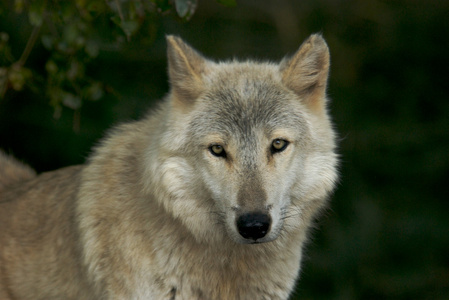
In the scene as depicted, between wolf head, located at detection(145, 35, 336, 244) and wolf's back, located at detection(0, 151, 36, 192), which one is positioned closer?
wolf head, located at detection(145, 35, 336, 244)

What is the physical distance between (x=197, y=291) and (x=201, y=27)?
402 cm

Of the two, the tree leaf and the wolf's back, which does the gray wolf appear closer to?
the tree leaf

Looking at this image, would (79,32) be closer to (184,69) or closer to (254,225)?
(184,69)

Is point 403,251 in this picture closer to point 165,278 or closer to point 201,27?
point 201,27

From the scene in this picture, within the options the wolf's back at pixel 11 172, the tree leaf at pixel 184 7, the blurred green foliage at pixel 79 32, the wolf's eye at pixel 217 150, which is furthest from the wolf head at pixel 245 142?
the wolf's back at pixel 11 172

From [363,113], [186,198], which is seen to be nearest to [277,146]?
[186,198]

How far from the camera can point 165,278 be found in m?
3.39

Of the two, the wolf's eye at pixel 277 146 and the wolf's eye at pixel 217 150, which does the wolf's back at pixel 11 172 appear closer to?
the wolf's eye at pixel 217 150

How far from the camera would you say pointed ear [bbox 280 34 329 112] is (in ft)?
11.3

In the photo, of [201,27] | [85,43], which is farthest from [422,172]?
[85,43]

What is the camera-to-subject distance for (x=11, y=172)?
449 centimetres

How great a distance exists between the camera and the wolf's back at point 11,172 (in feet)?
14.5

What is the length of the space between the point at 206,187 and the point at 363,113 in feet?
12.9

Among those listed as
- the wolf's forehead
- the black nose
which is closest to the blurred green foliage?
the wolf's forehead
